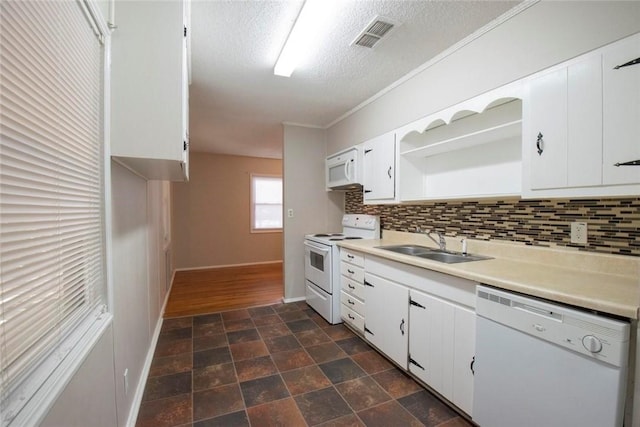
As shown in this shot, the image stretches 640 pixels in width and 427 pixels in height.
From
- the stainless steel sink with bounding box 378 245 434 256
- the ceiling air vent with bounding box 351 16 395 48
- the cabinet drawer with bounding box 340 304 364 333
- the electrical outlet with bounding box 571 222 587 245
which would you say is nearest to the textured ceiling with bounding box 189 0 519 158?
the ceiling air vent with bounding box 351 16 395 48

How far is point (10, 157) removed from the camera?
2.12 ft

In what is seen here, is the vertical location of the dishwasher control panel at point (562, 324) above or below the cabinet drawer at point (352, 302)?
above

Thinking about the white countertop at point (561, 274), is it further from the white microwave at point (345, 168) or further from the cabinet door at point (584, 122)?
the white microwave at point (345, 168)

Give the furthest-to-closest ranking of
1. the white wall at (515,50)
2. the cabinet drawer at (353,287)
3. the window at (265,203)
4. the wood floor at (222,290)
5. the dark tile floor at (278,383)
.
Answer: the window at (265,203) < the wood floor at (222,290) < the cabinet drawer at (353,287) < the dark tile floor at (278,383) < the white wall at (515,50)

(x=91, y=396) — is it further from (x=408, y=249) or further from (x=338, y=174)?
(x=338, y=174)

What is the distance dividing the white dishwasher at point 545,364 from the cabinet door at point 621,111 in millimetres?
664

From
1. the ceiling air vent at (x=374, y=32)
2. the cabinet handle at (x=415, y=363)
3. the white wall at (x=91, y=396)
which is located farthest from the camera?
the cabinet handle at (x=415, y=363)

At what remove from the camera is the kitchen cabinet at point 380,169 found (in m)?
2.57

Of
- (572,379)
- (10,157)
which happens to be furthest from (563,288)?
(10,157)

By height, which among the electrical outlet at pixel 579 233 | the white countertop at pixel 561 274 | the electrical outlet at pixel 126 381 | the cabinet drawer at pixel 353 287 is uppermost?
the electrical outlet at pixel 579 233

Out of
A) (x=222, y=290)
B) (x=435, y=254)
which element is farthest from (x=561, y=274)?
(x=222, y=290)

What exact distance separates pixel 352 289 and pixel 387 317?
58 centimetres

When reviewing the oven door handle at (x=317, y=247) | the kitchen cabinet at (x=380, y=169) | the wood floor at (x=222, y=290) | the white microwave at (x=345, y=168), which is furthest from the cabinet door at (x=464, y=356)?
the wood floor at (x=222, y=290)

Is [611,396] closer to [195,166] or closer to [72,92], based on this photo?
[72,92]
